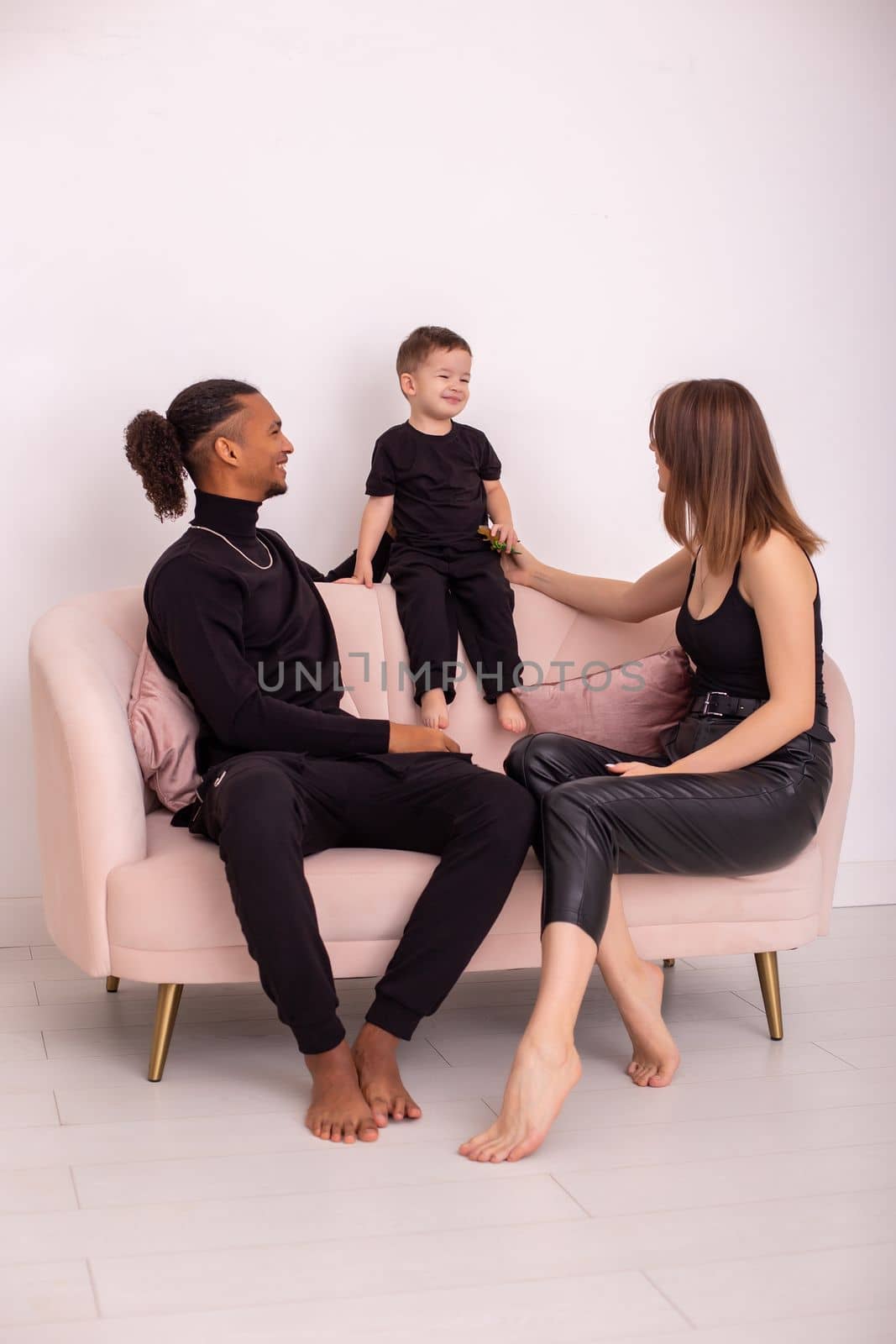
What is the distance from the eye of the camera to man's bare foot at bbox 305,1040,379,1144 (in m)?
2.09

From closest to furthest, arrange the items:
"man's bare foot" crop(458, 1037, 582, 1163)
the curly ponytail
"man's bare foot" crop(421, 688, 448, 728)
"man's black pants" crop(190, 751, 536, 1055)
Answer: "man's bare foot" crop(458, 1037, 582, 1163), "man's black pants" crop(190, 751, 536, 1055), the curly ponytail, "man's bare foot" crop(421, 688, 448, 728)

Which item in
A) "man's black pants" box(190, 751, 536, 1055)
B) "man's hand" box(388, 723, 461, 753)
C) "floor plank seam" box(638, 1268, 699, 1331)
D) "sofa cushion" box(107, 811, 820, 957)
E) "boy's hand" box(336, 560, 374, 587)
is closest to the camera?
"floor plank seam" box(638, 1268, 699, 1331)

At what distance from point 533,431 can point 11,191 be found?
141 cm

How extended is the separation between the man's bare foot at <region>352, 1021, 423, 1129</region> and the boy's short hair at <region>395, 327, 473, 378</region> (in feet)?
5.17

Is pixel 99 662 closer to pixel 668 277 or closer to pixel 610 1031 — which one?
pixel 610 1031

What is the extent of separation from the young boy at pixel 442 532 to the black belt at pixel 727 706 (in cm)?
53

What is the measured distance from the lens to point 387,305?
3393 mm

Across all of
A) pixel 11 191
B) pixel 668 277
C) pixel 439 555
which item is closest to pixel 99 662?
pixel 439 555

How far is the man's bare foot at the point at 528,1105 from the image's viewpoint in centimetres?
201

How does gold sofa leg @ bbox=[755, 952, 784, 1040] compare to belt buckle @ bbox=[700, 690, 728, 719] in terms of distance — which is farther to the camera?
gold sofa leg @ bbox=[755, 952, 784, 1040]

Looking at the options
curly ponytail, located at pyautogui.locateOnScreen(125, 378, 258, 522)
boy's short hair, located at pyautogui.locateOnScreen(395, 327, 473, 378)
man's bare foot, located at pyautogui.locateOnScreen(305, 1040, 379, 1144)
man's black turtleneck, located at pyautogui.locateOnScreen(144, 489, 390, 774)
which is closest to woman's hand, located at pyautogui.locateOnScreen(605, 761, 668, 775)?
man's black turtleneck, located at pyautogui.locateOnScreen(144, 489, 390, 774)

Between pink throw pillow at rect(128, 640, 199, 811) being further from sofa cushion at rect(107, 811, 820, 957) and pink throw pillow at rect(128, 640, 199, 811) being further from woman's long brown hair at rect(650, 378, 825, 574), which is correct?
woman's long brown hair at rect(650, 378, 825, 574)

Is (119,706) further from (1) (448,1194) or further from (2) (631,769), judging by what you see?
(1) (448,1194)

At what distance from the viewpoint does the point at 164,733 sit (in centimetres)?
246
